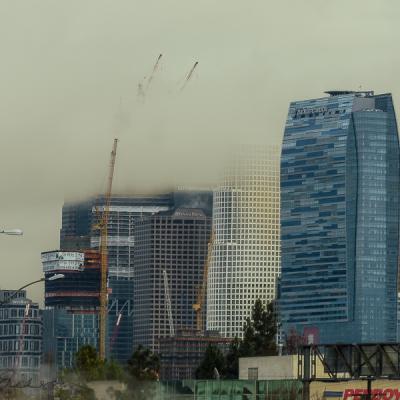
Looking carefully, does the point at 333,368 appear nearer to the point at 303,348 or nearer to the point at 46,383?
the point at 303,348

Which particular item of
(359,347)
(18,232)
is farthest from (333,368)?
(18,232)

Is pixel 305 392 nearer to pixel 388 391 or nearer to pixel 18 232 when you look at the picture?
pixel 388 391

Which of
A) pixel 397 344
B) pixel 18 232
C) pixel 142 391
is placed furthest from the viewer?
pixel 142 391

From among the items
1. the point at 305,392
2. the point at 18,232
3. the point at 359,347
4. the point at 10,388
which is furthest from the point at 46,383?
the point at 18,232

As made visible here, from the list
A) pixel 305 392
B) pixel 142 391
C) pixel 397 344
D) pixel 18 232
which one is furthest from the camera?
pixel 142 391

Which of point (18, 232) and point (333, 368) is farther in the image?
point (333, 368)

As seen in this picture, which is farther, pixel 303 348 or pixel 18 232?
pixel 303 348

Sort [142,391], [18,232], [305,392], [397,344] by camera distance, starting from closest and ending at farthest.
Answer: [18,232] → [397,344] → [305,392] → [142,391]

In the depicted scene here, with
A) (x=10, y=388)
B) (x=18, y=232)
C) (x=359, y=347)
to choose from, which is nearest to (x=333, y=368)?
(x=359, y=347)

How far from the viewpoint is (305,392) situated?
184m

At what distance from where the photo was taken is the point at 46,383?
193250 millimetres

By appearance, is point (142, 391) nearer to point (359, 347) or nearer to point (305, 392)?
point (305, 392)

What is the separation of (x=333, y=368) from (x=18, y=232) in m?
42.5

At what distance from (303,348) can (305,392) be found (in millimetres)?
11509
